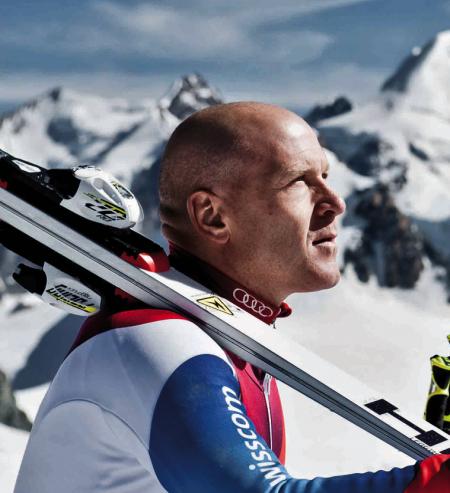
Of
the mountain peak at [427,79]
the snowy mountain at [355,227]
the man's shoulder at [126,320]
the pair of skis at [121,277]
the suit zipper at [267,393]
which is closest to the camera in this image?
the man's shoulder at [126,320]

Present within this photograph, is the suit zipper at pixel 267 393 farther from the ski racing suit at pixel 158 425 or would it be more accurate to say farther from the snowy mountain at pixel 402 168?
the snowy mountain at pixel 402 168

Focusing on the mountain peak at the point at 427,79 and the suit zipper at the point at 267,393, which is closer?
the suit zipper at the point at 267,393

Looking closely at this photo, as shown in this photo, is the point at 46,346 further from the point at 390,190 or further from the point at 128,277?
the point at 128,277

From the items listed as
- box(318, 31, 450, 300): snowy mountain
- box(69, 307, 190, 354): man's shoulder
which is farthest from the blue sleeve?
box(318, 31, 450, 300): snowy mountain

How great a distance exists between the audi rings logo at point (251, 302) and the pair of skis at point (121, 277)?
0.08 m

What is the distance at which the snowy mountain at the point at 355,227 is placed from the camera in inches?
2194

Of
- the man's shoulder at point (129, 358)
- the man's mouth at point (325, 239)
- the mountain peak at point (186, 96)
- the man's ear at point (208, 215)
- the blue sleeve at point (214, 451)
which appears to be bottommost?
the blue sleeve at point (214, 451)

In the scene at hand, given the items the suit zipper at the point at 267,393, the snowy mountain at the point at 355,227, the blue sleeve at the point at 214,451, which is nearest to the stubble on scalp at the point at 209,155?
the suit zipper at the point at 267,393

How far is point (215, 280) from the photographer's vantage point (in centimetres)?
298

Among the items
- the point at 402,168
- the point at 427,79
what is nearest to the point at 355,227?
the point at 402,168

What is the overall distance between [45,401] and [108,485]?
1.29ft

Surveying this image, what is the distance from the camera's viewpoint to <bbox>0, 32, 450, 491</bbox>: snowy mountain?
2194 inches

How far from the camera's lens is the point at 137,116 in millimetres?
125375

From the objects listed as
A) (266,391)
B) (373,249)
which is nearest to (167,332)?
(266,391)
